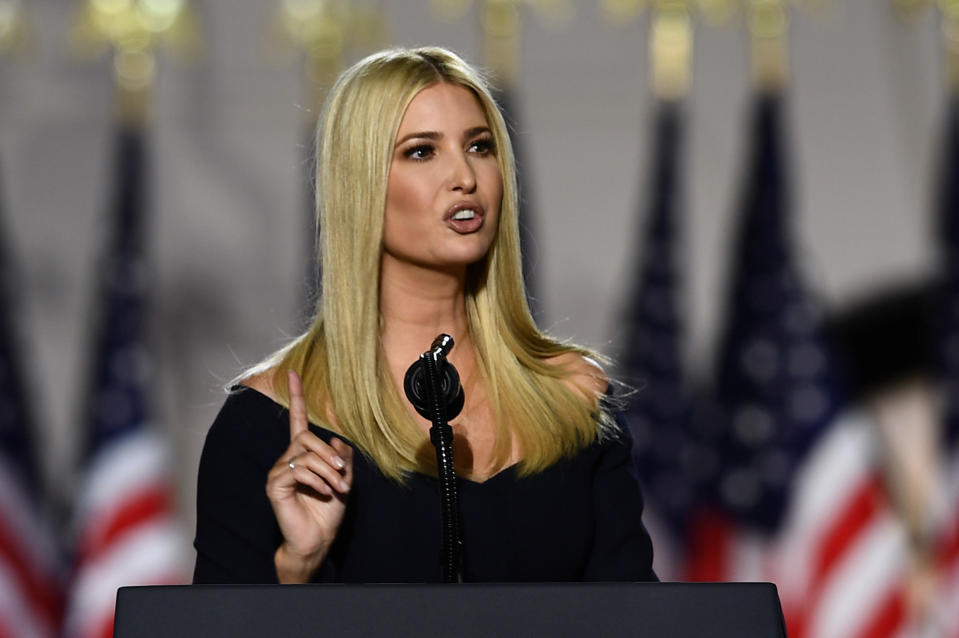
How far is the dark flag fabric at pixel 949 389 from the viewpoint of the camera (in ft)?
13.9

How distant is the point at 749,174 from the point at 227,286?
197 centimetres

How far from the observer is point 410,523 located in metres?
1.55

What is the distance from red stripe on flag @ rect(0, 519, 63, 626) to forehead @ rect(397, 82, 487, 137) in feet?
11.0

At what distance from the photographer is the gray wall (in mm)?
4902

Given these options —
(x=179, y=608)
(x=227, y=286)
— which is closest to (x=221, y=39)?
(x=227, y=286)

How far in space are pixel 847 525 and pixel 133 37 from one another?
308cm

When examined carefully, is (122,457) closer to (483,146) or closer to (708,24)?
(708,24)

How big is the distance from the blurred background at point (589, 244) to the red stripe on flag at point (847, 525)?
5 cm

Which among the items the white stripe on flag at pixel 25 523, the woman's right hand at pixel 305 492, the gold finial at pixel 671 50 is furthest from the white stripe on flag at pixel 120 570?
the woman's right hand at pixel 305 492

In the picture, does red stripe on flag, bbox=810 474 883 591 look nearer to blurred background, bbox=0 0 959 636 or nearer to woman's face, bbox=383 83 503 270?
blurred background, bbox=0 0 959 636

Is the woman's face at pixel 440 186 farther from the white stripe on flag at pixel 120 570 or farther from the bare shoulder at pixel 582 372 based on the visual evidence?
the white stripe on flag at pixel 120 570

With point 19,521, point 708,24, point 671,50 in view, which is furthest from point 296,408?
point 708,24

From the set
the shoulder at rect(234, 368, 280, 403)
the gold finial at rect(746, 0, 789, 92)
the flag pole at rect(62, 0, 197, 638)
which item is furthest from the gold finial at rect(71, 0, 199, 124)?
the shoulder at rect(234, 368, 280, 403)

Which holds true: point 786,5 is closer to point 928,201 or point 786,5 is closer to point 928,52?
point 928,52
